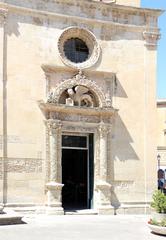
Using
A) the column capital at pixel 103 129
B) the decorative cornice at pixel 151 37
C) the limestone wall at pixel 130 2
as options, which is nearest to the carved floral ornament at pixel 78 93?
the column capital at pixel 103 129

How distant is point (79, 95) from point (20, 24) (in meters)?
3.18

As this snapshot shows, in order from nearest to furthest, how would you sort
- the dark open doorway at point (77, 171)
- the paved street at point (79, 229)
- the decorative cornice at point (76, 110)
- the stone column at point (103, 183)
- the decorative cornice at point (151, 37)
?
the paved street at point (79, 229), the decorative cornice at point (76, 110), the stone column at point (103, 183), the dark open doorway at point (77, 171), the decorative cornice at point (151, 37)

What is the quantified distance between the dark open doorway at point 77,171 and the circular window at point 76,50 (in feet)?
9.37

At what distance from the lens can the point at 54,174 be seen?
1709 cm

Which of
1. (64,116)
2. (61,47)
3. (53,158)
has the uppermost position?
(61,47)

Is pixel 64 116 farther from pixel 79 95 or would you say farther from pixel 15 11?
pixel 15 11

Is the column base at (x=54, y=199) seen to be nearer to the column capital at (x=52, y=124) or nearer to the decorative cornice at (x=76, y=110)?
the column capital at (x=52, y=124)

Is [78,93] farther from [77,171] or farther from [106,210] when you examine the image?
[106,210]

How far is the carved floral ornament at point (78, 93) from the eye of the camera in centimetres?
1747

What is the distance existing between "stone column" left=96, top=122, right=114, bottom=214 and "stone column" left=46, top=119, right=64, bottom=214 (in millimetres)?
1524

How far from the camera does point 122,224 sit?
15.2m

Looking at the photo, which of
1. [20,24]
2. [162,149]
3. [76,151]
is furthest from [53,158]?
[162,149]

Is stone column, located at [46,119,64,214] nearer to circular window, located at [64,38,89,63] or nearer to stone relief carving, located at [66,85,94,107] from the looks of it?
stone relief carving, located at [66,85,94,107]

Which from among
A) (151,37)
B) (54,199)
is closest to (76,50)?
(151,37)
